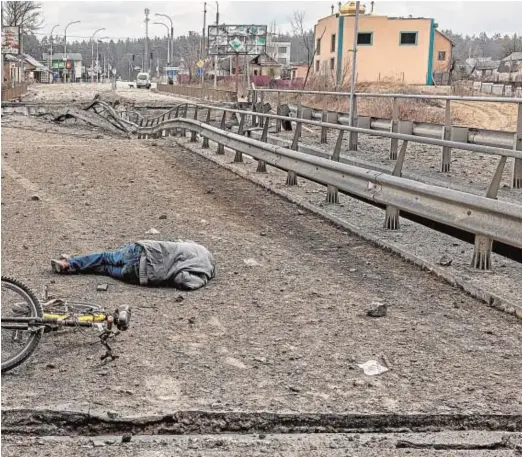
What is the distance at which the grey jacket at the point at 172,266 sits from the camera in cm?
617

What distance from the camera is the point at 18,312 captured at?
451 cm

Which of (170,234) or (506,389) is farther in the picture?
(170,234)

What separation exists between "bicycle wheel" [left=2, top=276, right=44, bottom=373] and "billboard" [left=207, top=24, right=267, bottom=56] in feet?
254

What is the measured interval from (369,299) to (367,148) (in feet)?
36.6

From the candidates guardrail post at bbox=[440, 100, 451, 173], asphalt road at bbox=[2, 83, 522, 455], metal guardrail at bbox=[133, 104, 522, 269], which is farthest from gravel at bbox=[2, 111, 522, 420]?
guardrail post at bbox=[440, 100, 451, 173]

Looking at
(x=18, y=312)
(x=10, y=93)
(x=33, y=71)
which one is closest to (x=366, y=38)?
(x=10, y=93)

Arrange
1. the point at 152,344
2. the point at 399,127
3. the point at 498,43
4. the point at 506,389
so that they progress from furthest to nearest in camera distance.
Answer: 1. the point at 498,43
2. the point at 399,127
3. the point at 152,344
4. the point at 506,389

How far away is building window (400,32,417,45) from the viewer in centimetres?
7506

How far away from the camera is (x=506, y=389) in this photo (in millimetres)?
4145

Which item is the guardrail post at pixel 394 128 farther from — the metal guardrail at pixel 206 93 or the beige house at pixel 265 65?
the beige house at pixel 265 65

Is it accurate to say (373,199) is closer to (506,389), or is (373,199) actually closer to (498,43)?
(506,389)

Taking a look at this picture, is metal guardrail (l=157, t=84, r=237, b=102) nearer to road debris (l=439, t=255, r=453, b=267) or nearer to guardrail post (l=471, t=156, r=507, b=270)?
road debris (l=439, t=255, r=453, b=267)

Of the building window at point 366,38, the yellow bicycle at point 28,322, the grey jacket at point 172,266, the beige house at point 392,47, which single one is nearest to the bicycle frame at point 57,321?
the yellow bicycle at point 28,322

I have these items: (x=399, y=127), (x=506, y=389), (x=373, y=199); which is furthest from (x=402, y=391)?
(x=399, y=127)
